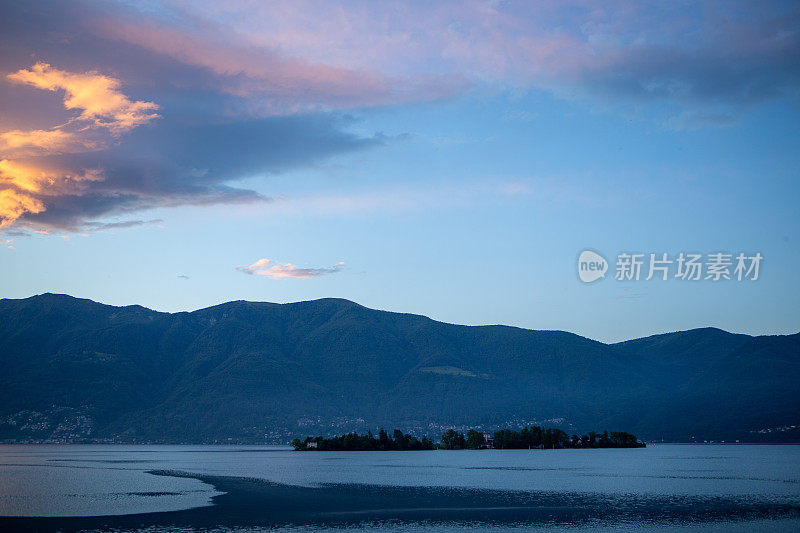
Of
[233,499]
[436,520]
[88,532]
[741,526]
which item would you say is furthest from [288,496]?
[741,526]

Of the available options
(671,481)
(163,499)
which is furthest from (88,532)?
(671,481)

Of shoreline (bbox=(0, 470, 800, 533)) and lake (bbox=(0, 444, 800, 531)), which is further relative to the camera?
shoreline (bbox=(0, 470, 800, 533))

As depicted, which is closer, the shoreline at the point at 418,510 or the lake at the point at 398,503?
the lake at the point at 398,503

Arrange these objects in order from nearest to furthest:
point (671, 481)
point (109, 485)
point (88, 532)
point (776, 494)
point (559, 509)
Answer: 1. point (88, 532)
2. point (559, 509)
3. point (776, 494)
4. point (109, 485)
5. point (671, 481)

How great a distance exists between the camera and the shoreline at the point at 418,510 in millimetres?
83938

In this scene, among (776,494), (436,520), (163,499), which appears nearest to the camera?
(436,520)

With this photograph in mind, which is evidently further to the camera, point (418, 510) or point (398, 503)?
point (398, 503)

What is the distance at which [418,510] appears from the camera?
97.6 meters

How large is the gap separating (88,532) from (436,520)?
125 ft

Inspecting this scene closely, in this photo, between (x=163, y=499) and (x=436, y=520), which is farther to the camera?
(x=163, y=499)

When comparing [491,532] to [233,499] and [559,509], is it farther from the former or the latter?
[233,499]

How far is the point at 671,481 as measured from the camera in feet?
507

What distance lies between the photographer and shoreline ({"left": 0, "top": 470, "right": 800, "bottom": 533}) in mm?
83938

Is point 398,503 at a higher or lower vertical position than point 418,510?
lower
